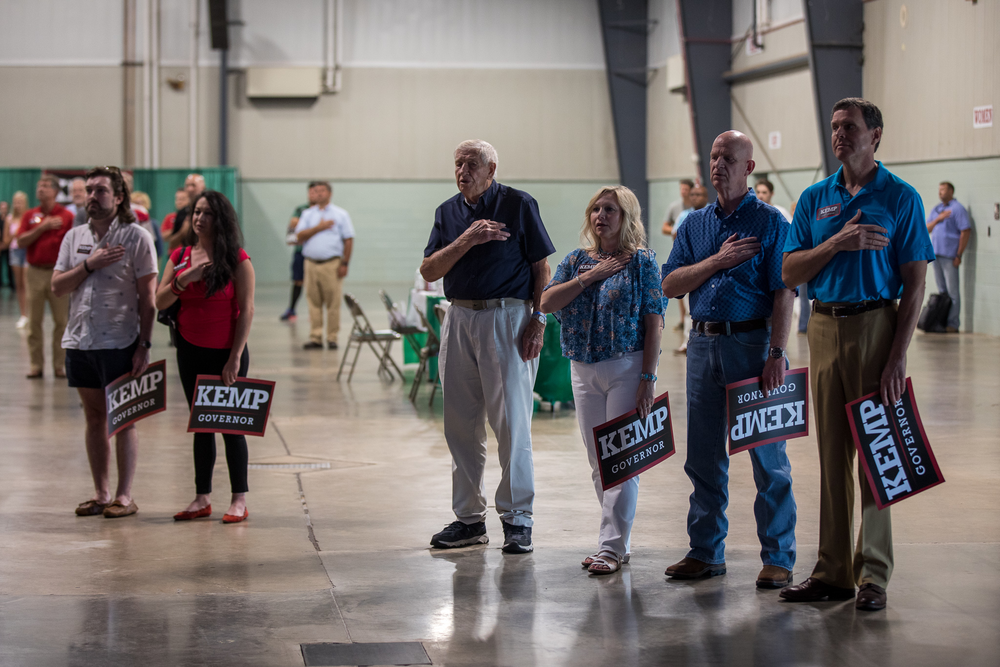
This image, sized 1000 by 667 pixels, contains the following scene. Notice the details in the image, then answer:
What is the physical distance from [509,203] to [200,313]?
1.46 m

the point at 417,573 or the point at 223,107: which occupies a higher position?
the point at 223,107

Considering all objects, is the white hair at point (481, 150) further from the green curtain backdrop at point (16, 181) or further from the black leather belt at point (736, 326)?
the green curtain backdrop at point (16, 181)

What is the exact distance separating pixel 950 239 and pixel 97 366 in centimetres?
1089

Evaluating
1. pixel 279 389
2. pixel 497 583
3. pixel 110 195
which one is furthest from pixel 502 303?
pixel 279 389

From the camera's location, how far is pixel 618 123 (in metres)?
23.3

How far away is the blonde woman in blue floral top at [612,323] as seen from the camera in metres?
4.20

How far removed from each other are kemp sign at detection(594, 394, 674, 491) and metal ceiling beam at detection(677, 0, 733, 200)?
50.3ft

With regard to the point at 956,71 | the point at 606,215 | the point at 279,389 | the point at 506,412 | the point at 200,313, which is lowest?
the point at 279,389

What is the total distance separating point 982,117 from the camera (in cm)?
1271

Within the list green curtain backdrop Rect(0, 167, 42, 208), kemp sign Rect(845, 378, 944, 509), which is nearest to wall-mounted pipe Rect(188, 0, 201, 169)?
green curtain backdrop Rect(0, 167, 42, 208)

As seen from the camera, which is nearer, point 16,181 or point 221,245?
point 221,245

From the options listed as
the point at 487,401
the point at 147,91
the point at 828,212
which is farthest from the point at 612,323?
the point at 147,91

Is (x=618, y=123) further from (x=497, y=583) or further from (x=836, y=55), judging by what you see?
(x=497, y=583)

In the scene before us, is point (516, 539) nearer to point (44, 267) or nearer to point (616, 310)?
point (616, 310)
